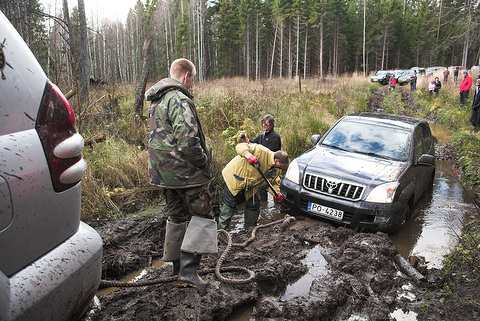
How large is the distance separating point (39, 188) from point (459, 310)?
348 cm

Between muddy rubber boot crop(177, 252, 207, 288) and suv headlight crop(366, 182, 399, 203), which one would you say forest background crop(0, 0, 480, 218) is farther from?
suv headlight crop(366, 182, 399, 203)

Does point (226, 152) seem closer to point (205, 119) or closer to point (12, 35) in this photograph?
point (205, 119)

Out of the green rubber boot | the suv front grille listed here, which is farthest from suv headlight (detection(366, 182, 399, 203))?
the green rubber boot

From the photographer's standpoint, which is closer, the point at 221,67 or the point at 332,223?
the point at 332,223

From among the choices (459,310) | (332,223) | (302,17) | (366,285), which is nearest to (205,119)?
(332,223)

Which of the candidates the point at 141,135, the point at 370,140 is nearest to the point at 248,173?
the point at 370,140

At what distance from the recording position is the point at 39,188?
143cm

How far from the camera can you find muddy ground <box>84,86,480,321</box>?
2754mm

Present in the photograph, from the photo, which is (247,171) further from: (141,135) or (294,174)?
(141,135)

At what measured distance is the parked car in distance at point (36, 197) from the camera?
4.31 feet

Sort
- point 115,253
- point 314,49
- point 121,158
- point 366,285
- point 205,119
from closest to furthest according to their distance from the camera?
point 366,285
point 115,253
point 121,158
point 205,119
point 314,49

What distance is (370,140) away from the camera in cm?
583

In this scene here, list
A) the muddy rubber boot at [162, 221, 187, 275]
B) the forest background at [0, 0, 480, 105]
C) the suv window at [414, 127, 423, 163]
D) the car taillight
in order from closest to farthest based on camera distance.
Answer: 1. the car taillight
2. the muddy rubber boot at [162, 221, 187, 275]
3. the suv window at [414, 127, 423, 163]
4. the forest background at [0, 0, 480, 105]

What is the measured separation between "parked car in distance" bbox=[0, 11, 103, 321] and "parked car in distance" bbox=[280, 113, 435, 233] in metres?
3.78
